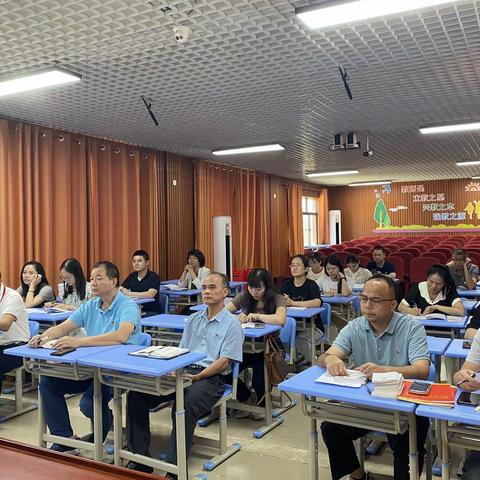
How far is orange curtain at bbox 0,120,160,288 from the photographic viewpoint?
5824mm

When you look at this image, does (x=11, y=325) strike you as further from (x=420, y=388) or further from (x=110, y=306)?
(x=420, y=388)

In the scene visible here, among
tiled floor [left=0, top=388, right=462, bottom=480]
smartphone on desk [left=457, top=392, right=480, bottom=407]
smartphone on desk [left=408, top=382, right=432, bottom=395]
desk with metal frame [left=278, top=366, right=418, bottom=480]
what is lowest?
tiled floor [left=0, top=388, right=462, bottom=480]

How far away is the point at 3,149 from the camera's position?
567 centimetres

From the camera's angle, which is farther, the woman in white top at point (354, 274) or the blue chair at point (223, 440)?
the woman in white top at point (354, 274)

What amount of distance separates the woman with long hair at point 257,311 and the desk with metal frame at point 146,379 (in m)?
1.02

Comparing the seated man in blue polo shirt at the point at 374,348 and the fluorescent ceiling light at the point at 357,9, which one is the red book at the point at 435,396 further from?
the fluorescent ceiling light at the point at 357,9

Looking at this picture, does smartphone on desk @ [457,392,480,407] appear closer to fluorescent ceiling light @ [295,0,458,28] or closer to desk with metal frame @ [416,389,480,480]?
desk with metal frame @ [416,389,480,480]

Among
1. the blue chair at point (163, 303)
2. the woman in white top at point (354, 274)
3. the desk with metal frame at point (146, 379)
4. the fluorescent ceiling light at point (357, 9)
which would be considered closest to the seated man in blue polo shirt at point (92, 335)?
the desk with metal frame at point (146, 379)

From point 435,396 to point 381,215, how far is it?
15.1 meters

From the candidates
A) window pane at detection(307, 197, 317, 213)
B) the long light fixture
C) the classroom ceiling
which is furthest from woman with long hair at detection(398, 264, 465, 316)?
window pane at detection(307, 197, 317, 213)

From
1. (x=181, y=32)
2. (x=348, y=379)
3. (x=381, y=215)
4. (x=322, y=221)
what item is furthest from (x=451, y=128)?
(x=381, y=215)

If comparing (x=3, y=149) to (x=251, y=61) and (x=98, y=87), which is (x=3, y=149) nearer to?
(x=98, y=87)

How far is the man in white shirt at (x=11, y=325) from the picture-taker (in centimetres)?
387

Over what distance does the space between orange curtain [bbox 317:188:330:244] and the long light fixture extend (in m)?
12.6
